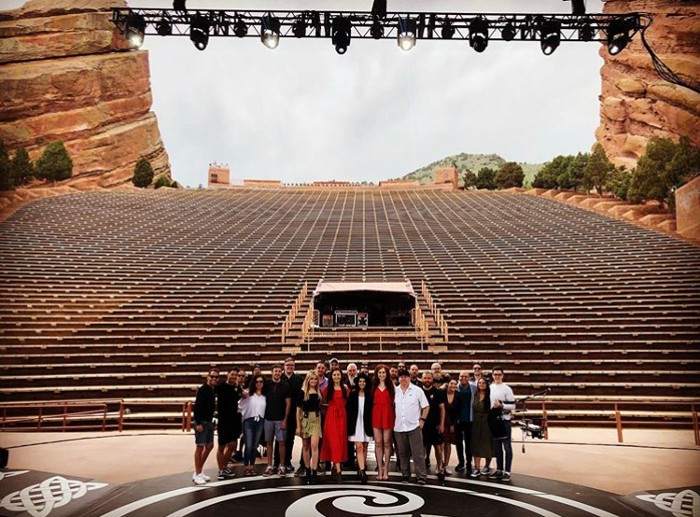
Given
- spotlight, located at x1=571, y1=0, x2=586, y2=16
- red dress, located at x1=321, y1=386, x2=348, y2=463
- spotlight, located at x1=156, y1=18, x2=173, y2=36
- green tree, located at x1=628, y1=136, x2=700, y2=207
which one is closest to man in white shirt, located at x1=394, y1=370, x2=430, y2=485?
red dress, located at x1=321, y1=386, x2=348, y2=463

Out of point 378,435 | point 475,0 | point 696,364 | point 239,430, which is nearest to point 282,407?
point 239,430

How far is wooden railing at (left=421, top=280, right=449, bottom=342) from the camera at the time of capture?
44.9 ft

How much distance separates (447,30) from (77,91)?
60279 mm

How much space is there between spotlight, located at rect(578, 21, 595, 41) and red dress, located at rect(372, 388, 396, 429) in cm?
959

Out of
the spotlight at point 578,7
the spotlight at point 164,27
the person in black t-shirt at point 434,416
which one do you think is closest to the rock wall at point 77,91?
the spotlight at point 164,27

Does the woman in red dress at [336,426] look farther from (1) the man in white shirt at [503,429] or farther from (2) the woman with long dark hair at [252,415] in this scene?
(1) the man in white shirt at [503,429]

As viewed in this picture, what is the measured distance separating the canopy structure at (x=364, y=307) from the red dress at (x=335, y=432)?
1037 cm

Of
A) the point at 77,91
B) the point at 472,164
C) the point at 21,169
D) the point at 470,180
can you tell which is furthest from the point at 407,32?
the point at 472,164

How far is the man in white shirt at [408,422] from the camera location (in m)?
5.90

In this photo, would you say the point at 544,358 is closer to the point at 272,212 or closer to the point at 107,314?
the point at 107,314

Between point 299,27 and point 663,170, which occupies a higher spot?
point 663,170

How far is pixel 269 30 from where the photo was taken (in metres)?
11.0

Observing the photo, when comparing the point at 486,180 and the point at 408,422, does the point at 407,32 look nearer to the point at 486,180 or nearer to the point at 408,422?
the point at 408,422

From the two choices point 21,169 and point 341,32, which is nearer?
point 341,32
